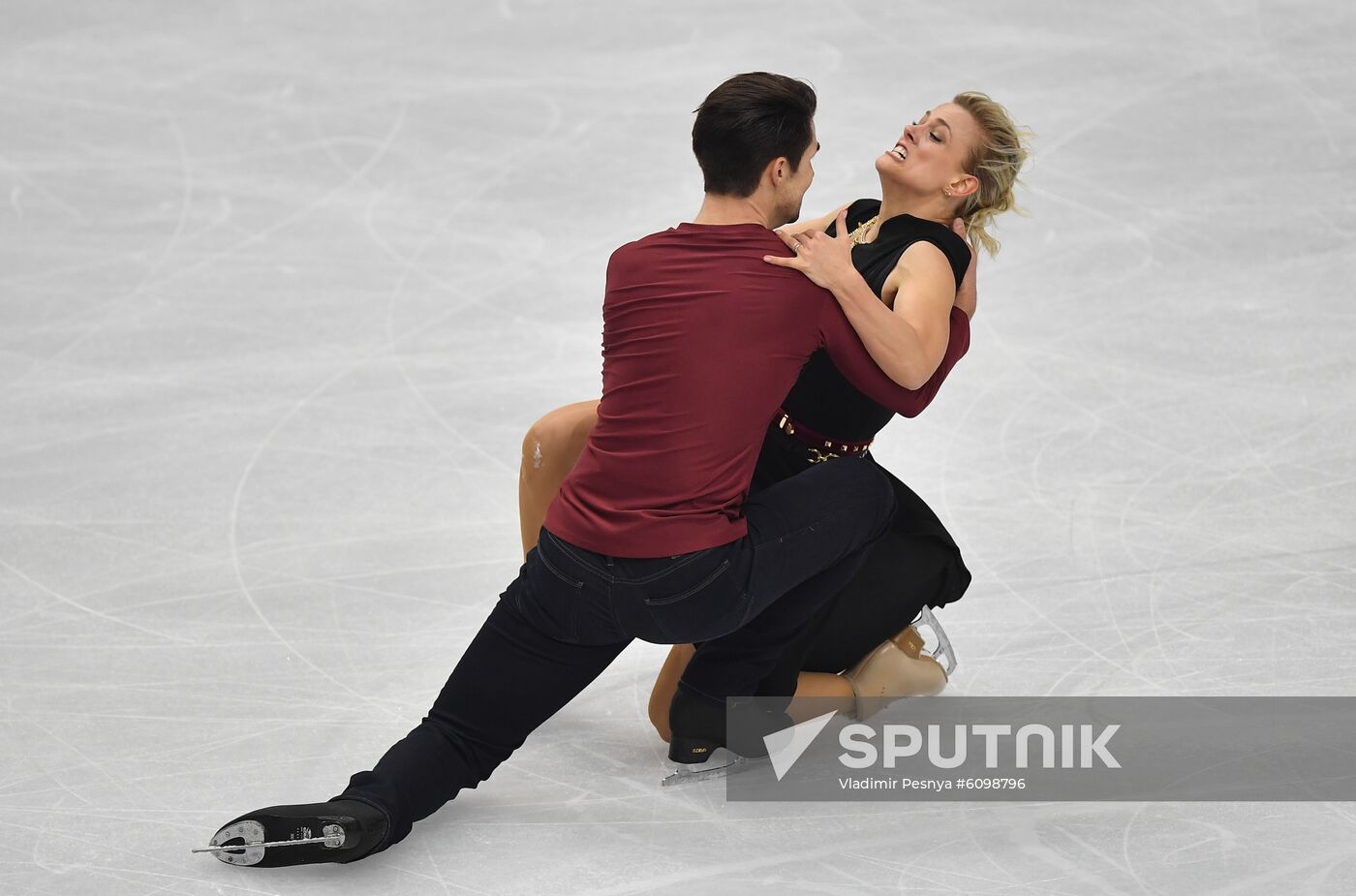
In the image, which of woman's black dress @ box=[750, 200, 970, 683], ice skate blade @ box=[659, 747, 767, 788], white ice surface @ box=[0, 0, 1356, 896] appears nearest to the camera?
white ice surface @ box=[0, 0, 1356, 896]

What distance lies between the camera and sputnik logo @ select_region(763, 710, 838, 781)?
3.50 m

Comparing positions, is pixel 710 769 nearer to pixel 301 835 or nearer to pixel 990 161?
pixel 301 835

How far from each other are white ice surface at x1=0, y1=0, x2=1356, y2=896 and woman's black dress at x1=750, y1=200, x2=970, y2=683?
34 centimetres

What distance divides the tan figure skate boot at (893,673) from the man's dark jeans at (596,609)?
397 millimetres

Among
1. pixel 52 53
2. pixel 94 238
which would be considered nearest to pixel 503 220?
pixel 94 238

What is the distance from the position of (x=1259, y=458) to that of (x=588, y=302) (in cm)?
233

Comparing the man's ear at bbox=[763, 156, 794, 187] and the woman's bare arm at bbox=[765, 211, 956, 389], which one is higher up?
the man's ear at bbox=[763, 156, 794, 187]

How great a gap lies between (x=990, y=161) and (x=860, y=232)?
1.02ft

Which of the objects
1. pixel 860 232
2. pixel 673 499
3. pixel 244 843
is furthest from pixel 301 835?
pixel 860 232

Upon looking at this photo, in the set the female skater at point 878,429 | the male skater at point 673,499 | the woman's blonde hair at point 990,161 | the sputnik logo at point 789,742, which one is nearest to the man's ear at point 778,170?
the male skater at point 673,499

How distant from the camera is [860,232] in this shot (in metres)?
3.74

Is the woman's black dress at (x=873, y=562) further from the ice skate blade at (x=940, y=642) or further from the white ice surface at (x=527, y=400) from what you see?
the white ice surface at (x=527, y=400)

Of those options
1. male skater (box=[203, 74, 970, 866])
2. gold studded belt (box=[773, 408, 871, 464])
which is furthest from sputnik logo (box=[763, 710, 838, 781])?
gold studded belt (box=[773, 408, 871, 464])

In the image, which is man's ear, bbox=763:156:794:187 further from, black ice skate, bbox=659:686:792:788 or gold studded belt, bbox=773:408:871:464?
black ice skate, bbox=659:686:792:788
